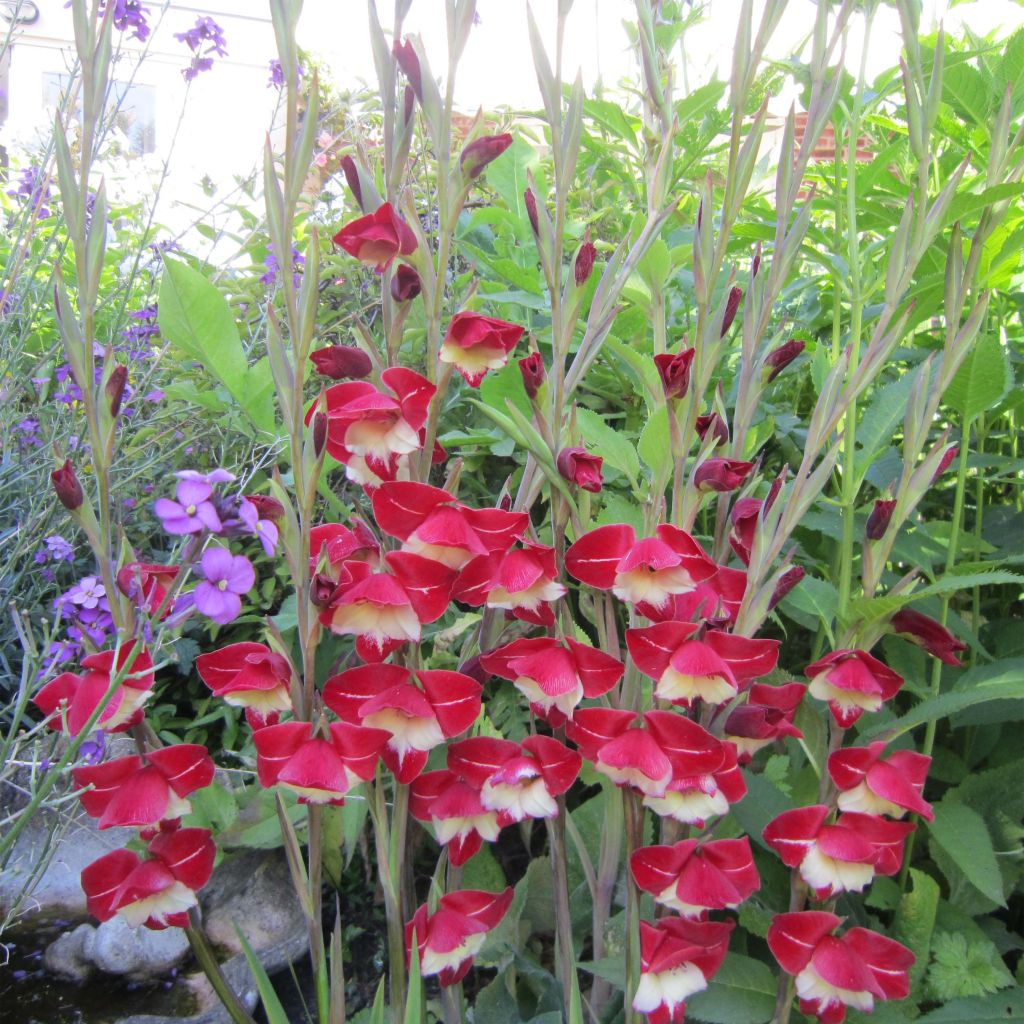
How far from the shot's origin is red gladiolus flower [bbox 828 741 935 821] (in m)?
0.68

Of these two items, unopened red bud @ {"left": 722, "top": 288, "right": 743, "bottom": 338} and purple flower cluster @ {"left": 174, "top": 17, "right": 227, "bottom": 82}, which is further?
purple flower cluster @ {"left": 174, "top": 17, "right": 227, "bottom": 82}

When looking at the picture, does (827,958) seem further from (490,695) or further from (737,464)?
(490,695)

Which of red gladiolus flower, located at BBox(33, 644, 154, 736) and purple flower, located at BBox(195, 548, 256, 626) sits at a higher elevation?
purple flower, located at BBox(195, 548, 256, 626)

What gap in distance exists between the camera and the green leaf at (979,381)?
3.25 feet

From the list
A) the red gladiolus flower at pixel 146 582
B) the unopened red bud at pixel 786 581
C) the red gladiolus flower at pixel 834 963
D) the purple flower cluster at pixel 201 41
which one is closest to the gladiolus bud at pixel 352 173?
the red gladiolus flower at pixel 146 582

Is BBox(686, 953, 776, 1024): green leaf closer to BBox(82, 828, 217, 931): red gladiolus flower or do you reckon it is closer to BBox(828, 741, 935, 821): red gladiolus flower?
BBox(828, 741, 935, 821): red gladiolus flower

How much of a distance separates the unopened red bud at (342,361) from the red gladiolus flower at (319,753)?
0.26 m

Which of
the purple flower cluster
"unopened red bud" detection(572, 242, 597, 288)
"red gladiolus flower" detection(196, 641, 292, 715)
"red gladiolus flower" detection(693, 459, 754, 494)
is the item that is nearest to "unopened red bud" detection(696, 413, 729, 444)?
"red gladiolus flower" detection(693, 459, 754, 494)

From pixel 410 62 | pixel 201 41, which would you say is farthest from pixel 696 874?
pixel 201 41

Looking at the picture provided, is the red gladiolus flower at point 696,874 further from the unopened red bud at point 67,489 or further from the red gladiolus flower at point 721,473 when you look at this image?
the unopened red bud at point 67,489

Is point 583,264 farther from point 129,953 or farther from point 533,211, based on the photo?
point 129,953

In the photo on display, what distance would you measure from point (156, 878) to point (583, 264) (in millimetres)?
568

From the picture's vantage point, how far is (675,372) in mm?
642

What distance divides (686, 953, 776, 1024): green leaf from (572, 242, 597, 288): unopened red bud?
2.11 feet
